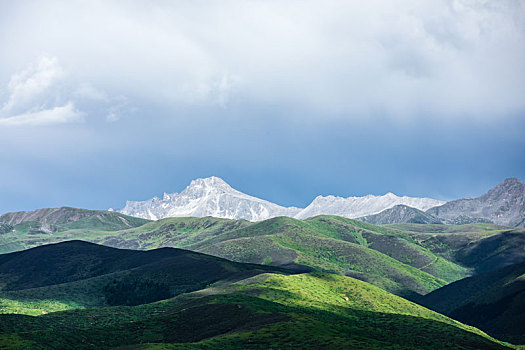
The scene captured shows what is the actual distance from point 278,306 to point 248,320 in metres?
32.7

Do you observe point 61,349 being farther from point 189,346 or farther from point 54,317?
point 54,317

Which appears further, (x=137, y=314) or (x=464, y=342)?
(x=137, y=314)

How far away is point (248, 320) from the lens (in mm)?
134375

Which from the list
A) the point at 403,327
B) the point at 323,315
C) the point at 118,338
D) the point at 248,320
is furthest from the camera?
the point at 323,315

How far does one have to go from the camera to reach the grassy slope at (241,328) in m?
106

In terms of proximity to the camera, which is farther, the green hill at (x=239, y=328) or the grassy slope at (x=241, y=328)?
the grassy slope at (x=241, y=328)

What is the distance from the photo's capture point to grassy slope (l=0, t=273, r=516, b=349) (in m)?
106

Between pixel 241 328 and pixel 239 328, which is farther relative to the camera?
pixel 239 328

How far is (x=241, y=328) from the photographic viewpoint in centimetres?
12681

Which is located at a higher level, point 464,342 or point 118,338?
point 464,342

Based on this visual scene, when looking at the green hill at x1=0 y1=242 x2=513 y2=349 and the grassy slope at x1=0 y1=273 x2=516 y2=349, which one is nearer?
the green hill at x1=0 y1=242 x2=513 y2=349

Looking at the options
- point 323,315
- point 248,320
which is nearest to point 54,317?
point 248,320

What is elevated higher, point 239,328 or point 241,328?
point 241,328

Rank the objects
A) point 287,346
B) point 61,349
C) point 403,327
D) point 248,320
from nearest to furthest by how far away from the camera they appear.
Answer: point 287,346, point 61,349, point 248,320, point 403,327
